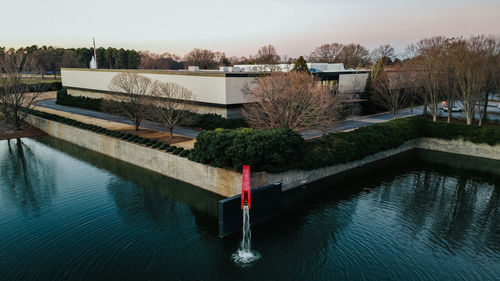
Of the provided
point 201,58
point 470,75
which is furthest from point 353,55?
point 470,75

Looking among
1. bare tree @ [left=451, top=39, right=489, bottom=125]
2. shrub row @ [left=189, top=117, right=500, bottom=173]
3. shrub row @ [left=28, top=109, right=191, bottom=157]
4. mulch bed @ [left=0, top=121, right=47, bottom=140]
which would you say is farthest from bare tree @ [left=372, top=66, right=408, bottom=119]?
mulch bed @ [left=0, top=121, right=47, bottom=140]

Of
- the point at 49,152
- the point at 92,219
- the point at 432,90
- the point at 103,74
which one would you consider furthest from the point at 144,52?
the point at 92,219

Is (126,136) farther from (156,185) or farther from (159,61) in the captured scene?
(159,61)

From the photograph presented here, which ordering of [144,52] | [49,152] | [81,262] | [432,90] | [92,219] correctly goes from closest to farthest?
[81,262]
[92,219]
[49,152]
[432,90]
[144,52]

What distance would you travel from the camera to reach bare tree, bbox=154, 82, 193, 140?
35094 mm

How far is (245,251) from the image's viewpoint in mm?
17688

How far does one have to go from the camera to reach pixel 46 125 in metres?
46.7

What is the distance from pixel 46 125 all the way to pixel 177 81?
19817 millimetres

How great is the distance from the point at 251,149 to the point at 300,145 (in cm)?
457

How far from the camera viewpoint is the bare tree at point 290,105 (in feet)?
100

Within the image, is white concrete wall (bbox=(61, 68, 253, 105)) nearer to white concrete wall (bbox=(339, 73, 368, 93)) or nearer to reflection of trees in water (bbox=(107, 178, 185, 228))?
reflection of trees in water (bbox=(107, 178, 185, 228))

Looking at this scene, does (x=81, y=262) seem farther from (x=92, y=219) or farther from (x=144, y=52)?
(x=144, y=52)

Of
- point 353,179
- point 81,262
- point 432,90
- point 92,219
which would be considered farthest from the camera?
point 432,90

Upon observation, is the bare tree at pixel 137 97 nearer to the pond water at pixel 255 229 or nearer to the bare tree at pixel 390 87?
the pond water at pixel 255 229
